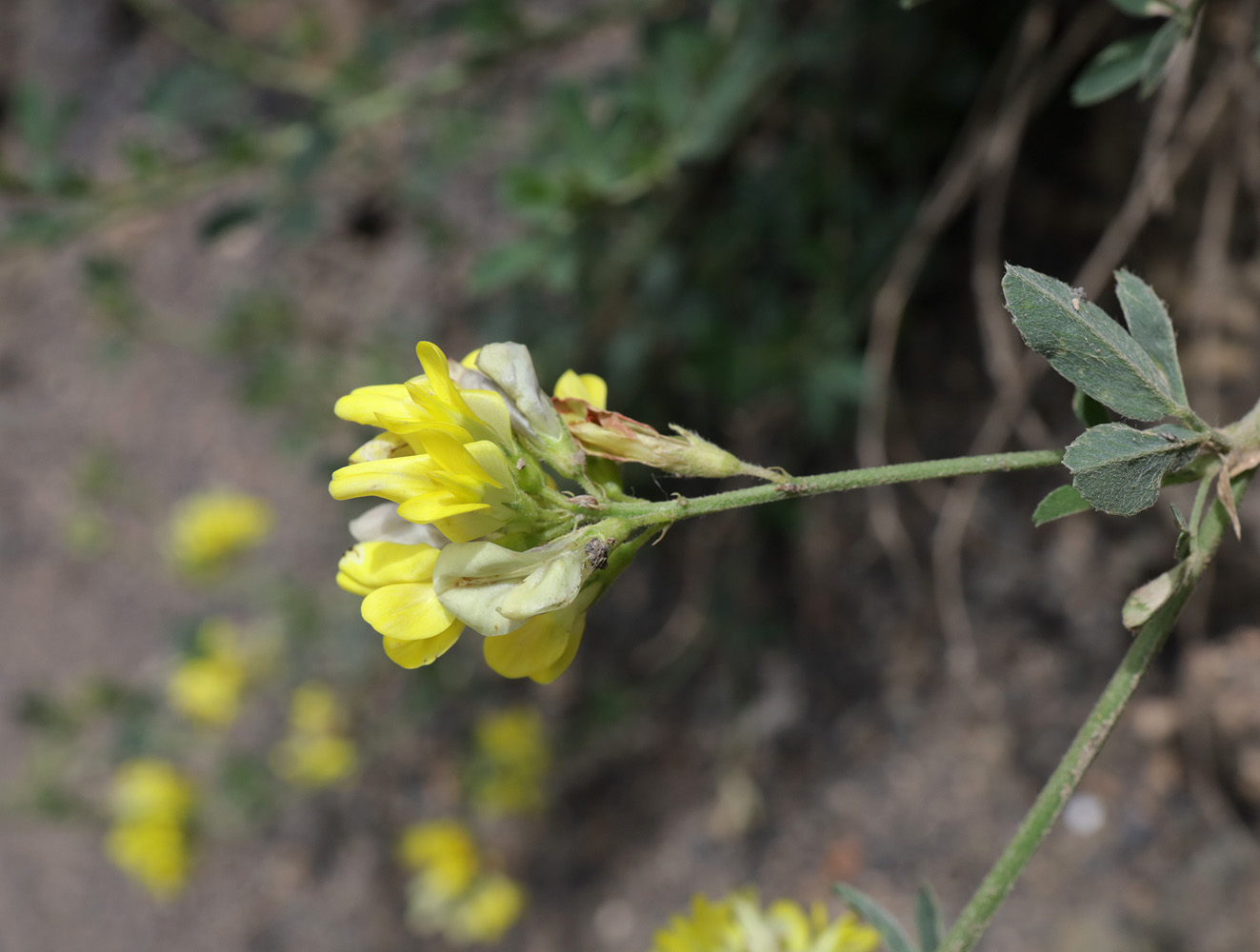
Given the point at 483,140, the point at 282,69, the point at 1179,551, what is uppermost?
the point at 282,69

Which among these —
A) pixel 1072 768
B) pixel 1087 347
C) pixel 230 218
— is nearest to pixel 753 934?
pixel 1072 768

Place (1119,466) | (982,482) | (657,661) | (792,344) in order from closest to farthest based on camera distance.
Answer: (1119,466) → (792,344) → (982,482) → (657,661)

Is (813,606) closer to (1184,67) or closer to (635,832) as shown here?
(635,832)

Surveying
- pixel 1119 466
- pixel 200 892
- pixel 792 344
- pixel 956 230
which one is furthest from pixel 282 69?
pixel 200 892

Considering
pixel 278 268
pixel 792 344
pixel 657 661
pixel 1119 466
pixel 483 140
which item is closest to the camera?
pixel 1119 466

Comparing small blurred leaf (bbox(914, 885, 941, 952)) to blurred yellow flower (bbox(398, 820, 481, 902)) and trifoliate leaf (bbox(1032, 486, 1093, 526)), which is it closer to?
trifoliate leaf (bbox(1032, 486, 1093, 526))

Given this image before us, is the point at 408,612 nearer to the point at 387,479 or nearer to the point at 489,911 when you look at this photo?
the point at 387,479

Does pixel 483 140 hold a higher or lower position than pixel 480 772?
higher

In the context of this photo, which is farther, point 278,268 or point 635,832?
point 278,268
